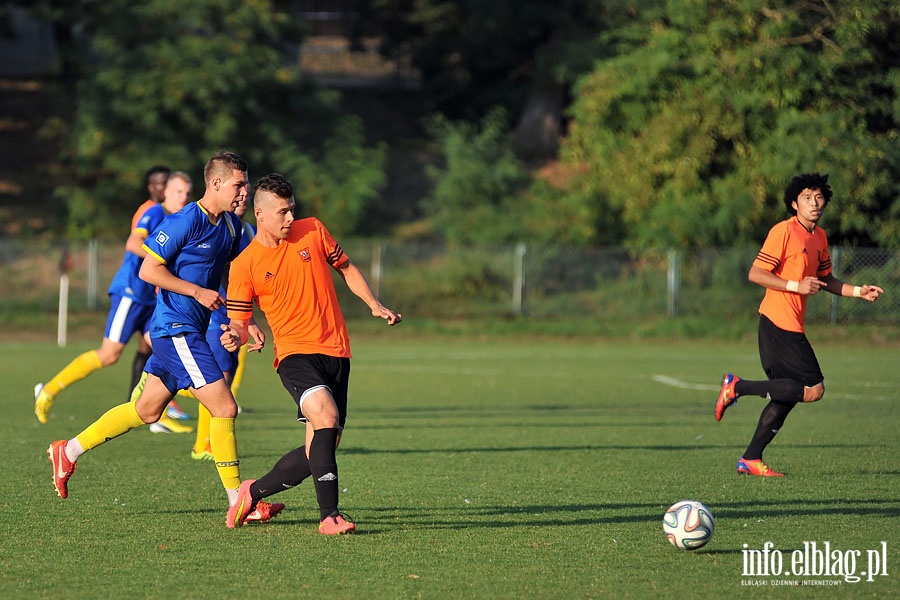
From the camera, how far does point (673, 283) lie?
26.3 meters

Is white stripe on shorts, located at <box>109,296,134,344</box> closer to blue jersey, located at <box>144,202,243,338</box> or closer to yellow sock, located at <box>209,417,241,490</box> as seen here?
blue jersey, located at <box>144,202,243,338</box>

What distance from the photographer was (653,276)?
87.1ft

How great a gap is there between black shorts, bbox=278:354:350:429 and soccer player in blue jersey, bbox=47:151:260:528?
1.79 ft

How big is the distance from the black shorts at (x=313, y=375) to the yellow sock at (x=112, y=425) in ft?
3.86

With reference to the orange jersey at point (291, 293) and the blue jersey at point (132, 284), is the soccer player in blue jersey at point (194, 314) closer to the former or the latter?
the orange jersey at point (291, 293)

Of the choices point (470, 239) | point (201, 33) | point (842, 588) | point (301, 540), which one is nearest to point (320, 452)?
point (301, 540)

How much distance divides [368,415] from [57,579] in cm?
700

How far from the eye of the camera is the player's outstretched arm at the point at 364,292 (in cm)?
651

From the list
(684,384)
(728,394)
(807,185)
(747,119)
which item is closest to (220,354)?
(728,394)

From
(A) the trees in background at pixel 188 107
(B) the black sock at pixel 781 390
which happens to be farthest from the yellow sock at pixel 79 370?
(A) the trees in background at pixel 188 107

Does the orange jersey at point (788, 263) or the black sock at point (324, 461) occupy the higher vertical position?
the orange jersey at point (788, 263)

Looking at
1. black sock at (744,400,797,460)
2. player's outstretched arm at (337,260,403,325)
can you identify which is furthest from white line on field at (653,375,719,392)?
player's outstretched arm at (337,260,403,325)

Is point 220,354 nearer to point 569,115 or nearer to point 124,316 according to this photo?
point 124,316

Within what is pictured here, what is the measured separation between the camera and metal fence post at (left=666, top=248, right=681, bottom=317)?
26.2 metres
